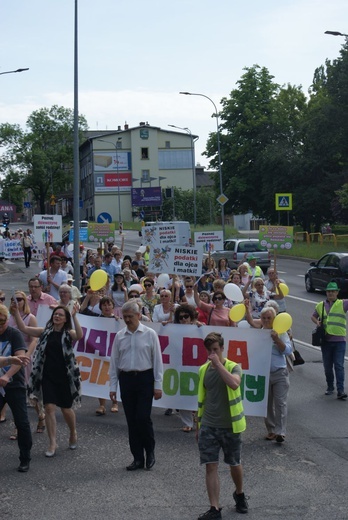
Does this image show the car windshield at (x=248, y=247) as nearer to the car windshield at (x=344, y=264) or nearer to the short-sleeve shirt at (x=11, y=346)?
the car windshield at (x=344, y=264)

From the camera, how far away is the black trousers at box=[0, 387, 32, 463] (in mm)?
7988

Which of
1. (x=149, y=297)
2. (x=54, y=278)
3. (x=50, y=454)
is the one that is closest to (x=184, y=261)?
(x=149, y=297)

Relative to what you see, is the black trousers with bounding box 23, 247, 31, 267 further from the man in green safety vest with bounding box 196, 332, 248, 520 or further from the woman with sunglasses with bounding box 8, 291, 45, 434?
the man in green safety vest with bounding box 196, 332, 248, 520

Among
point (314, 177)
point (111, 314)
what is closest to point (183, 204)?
point (314, 177)

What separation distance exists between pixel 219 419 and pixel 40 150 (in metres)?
107

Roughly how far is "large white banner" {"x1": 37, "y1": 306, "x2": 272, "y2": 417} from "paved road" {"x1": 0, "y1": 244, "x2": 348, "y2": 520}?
36cm

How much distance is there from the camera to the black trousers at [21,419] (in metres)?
7.99

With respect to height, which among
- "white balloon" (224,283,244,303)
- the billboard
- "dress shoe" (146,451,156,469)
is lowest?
"dress shoe" (146,451,156,469)

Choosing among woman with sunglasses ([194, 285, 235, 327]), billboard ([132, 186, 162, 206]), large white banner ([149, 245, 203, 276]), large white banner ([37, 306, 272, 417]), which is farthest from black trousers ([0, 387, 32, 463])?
billboard ([132, 186, 162, 206])

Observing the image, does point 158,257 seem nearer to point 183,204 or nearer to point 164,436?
point 164,436

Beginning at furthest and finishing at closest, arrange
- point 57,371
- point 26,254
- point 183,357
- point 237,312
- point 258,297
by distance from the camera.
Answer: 1. point 26,254
2. point 258,297
3. point 183,357
4. point 237,312
5. point 57,371

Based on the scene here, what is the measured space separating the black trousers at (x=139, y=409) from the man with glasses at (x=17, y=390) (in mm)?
960

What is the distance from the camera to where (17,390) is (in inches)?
319

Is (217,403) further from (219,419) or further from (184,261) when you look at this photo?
(184,261)
